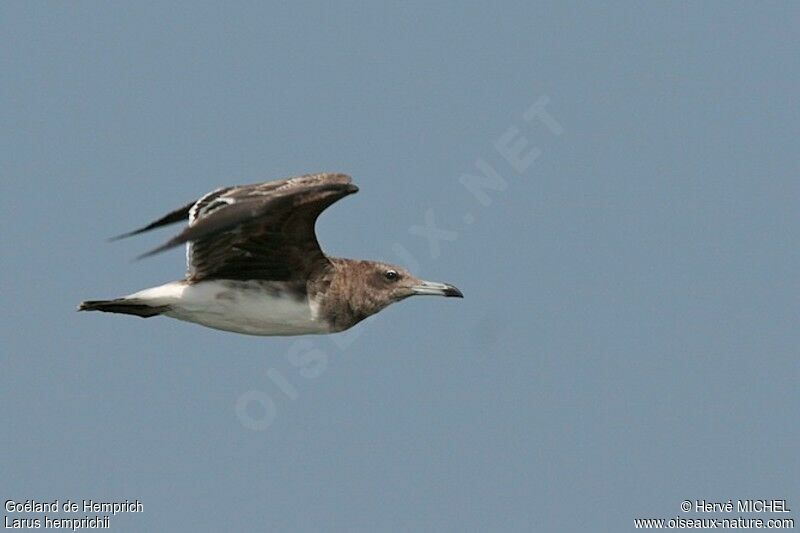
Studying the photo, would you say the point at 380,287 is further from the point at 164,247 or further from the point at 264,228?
the point at 164,247

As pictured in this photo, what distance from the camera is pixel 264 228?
586 inches

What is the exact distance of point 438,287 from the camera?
16.6 metres

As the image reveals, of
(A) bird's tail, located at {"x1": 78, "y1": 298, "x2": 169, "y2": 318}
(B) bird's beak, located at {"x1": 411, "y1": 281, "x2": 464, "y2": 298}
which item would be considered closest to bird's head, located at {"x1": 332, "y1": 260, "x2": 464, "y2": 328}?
(B) bird's beak, located at {"x1": 411, "y1": 281, "x2": 464, "y2": 298}

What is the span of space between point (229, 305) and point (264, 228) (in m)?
1.02

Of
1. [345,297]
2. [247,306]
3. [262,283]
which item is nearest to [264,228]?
[262,283]

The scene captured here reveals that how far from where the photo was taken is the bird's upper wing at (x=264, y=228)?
14.1m

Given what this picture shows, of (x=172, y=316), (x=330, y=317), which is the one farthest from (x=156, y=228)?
(x=330, y=317)

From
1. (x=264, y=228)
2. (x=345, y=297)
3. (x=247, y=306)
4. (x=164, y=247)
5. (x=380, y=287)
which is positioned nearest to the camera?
(x=164, y=247)

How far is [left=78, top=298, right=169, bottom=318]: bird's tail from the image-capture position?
15.4 meters

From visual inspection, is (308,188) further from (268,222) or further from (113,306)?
(113,306)

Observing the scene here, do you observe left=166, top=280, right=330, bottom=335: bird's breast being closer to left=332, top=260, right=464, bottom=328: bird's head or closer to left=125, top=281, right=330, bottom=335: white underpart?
left=125, top=281, right=330, bottom=335: white underpart

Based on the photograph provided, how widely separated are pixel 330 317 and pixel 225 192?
5.61 ft

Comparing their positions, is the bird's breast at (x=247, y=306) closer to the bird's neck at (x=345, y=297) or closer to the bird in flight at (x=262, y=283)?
the bird in flight at (x=262, y=283)

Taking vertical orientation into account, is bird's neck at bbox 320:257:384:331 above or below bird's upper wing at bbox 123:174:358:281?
below
